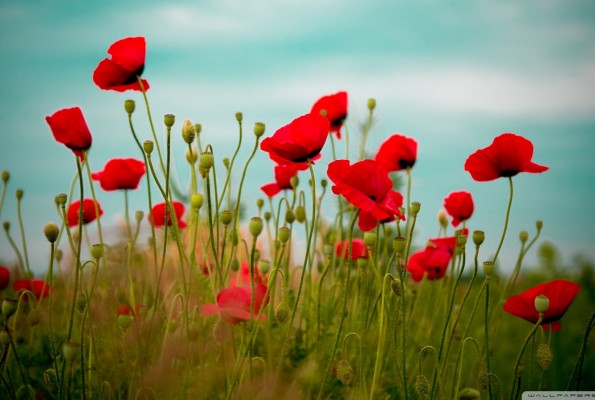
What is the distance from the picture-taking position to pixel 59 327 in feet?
6.17

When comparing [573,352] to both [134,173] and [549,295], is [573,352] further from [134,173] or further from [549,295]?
[134,173]

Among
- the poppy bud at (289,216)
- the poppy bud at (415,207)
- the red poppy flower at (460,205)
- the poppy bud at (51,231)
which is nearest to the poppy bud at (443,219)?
the red poppy flower at (460,205)

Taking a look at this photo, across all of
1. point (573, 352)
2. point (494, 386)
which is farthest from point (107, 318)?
point (573, 352)

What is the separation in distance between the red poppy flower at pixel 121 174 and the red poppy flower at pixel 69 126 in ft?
1.01

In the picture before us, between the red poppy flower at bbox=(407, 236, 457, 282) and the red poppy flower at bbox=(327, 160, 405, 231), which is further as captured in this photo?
the red poppy flower at bbox=(407, 236, 457, 282)

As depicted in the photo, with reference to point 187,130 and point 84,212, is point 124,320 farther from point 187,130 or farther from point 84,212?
point 84,212

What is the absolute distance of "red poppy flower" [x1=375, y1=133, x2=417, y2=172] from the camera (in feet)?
5.20

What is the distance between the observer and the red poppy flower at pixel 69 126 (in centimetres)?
123

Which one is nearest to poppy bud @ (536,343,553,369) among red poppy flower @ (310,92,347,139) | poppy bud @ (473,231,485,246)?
poppy bud @ (473,231,485,246)

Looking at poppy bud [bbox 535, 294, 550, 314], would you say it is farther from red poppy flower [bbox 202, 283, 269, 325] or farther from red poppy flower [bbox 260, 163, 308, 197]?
red poppy flower [bbox 260, 163, 308, 197]

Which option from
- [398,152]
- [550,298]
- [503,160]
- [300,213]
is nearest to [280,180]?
[300,213]

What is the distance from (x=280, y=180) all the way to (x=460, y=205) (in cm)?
47

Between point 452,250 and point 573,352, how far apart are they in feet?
4.99

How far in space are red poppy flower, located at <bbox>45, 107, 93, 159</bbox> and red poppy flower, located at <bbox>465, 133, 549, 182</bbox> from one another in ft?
2.46
